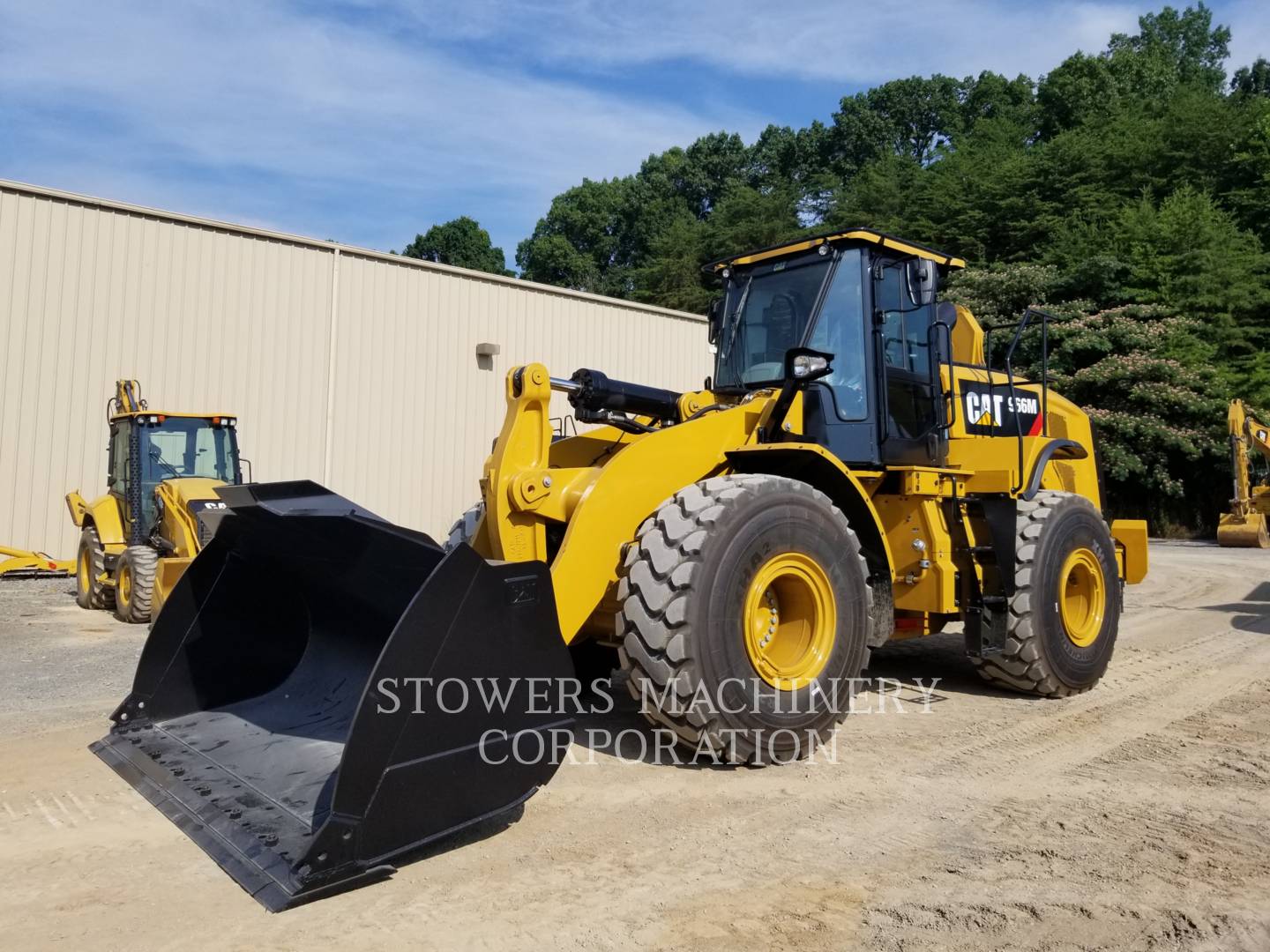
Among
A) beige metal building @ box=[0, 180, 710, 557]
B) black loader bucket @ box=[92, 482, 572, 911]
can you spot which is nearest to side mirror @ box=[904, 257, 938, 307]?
black loader bucket @ box=[92, 482, 572, 911]

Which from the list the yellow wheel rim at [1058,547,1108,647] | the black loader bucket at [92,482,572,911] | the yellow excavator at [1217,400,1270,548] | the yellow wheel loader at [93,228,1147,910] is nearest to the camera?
the black loader bucket at [92,482,572,911]

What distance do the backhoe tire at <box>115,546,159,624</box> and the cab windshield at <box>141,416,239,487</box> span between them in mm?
1138

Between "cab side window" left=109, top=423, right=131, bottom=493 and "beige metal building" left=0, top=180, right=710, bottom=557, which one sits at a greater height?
"beige metal building" left=0, top=180, right=710, bottom=557

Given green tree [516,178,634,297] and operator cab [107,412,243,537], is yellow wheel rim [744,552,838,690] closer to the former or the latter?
operator cab [107,412,243,537]

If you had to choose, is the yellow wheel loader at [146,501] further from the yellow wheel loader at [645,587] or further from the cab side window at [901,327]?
the cab side window at [901,327]

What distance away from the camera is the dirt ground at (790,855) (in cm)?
272

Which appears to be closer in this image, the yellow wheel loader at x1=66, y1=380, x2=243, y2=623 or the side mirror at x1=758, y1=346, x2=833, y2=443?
the side mirror at x1=758, y1=346, x2=833, y2=443

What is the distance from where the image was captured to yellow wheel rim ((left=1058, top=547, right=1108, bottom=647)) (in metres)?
6.15

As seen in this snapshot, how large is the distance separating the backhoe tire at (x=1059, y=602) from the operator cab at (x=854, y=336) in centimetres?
81

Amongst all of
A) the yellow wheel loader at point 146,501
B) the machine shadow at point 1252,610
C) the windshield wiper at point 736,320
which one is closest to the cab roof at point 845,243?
the windshield wiper at point 736,320

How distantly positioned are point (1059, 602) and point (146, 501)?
9080 mm

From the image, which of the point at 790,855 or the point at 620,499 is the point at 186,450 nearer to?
the point at 620,499

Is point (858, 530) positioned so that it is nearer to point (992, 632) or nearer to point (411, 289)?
point (992, 632)

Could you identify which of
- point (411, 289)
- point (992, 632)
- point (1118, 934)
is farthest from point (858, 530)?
point (411, 289)
